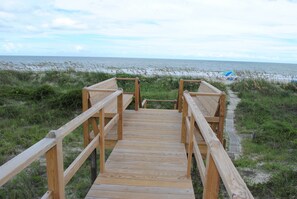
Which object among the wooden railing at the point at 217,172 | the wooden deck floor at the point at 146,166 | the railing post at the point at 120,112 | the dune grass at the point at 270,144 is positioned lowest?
the dune grass at the point at 270,144

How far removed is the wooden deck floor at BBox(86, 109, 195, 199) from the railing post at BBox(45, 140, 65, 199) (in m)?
1.10

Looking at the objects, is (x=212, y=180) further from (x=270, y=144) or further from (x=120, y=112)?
(x=270, y=144)

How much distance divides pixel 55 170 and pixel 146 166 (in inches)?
81.0

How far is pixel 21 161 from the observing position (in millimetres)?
1432

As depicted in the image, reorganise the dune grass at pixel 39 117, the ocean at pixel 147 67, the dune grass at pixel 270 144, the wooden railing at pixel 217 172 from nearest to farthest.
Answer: the wooden railing at pixel 217 172, the dune grass at pixel 39 117, the dune grass at pixel 270 144, the ocean at pixel 147 67

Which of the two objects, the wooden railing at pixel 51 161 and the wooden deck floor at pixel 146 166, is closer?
the wooden railing at pixel 51 161

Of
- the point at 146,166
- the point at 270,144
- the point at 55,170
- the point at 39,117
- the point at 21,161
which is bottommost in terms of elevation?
the point at 270,144

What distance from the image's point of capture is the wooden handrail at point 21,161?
1.27m

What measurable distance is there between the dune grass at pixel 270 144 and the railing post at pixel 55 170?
345 centimetres

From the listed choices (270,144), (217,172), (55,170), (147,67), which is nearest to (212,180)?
(217,172)

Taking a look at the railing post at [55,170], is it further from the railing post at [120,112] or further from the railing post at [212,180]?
the railing post at [120,112]

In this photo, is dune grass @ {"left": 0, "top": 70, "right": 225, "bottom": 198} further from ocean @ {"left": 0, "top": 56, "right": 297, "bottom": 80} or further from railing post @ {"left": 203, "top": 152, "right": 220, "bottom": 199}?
ocean @ {"left": 0, "top": 56, "right": 297, "bottom": 80}

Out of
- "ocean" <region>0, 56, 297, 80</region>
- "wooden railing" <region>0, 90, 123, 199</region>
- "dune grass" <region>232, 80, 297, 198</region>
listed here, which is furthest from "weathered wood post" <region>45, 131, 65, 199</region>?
"ocean" <region>0, 56, 297, 80</region>

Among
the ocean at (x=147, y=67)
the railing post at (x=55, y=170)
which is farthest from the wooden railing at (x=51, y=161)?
the ocean at (x=147, y=67)
